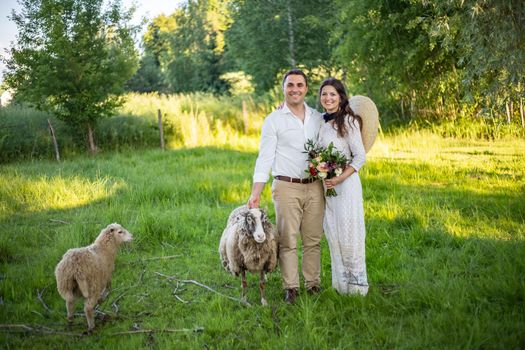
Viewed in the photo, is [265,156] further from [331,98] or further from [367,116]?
[367,116]

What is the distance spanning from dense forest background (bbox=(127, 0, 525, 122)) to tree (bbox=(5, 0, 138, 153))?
841cm

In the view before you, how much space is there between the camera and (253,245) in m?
4.64

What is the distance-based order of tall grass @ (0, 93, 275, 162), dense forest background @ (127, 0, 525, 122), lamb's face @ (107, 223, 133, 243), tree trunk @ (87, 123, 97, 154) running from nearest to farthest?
lamb's face @ (107, 223, 133, 243), dense forest background @ (127, 0, 525, 122), tall grass @ (0, 93, 275, 162), tree trunk @ (87, 123, 97, 154)

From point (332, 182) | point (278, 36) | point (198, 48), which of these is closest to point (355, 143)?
point (332, 182)

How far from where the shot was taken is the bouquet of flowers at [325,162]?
4383mm

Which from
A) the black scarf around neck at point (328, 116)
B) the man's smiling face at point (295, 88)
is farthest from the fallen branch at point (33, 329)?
the black scarf around neck at point (328, 116)

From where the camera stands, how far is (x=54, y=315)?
4.78m

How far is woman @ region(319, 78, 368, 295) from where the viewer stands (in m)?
4.57

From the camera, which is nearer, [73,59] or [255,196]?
[255,196]

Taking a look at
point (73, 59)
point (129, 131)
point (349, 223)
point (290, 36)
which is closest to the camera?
point (349, 223)

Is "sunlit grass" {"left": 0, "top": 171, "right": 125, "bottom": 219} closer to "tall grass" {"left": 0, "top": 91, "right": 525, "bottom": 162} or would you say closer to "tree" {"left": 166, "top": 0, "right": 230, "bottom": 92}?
"tall grass" {"left": 0, "top": 91, "right": 525, "bottom": 162}

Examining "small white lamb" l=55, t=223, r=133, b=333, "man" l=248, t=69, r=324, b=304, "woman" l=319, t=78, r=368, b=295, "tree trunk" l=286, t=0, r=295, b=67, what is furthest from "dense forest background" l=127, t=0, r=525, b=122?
"small white lamb" l=55, t=223, r=133, b=333

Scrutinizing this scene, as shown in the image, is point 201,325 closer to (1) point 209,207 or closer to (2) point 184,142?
(1) point 209,207

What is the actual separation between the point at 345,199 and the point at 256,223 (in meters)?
0.97
